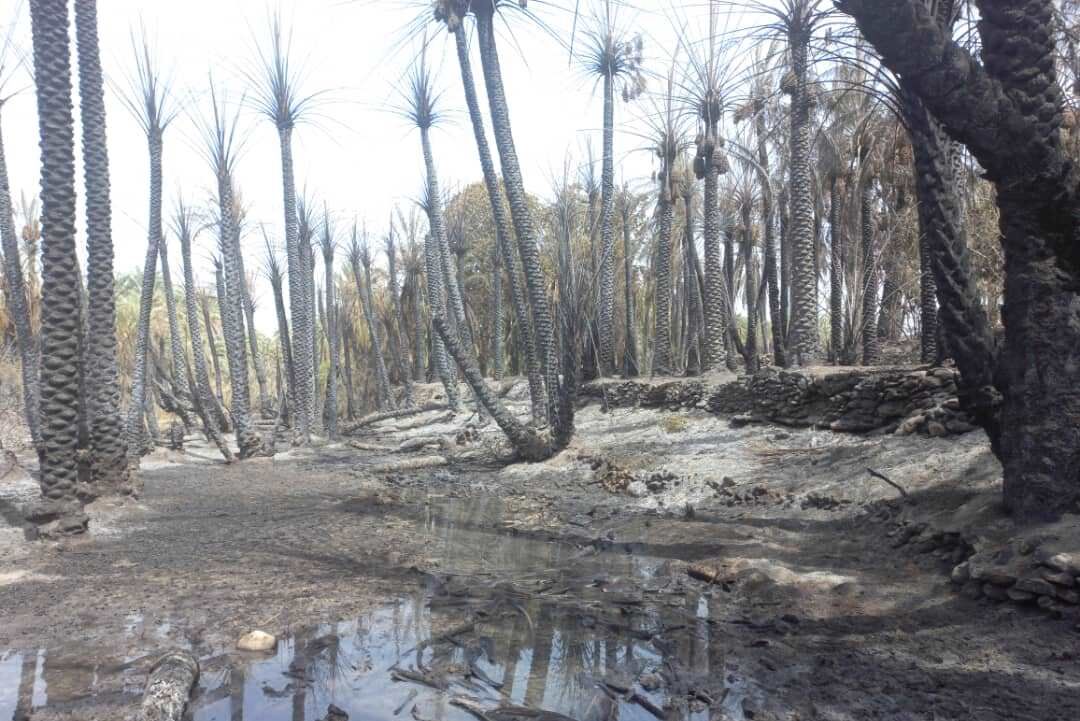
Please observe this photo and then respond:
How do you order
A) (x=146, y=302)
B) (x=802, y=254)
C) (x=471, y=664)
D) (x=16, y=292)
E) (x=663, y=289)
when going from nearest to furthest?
(x=471, y=664) → (x=16, y=292) → (x=802, y=254) → (x=146, y=302) → (x=663, y=289)

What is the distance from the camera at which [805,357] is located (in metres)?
15.2

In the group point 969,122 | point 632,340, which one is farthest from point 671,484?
point 632,340

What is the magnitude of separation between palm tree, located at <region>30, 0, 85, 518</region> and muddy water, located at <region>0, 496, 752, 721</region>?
382 cm

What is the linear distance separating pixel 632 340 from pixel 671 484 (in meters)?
11.3

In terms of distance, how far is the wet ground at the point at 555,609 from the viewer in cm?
418

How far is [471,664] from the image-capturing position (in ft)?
15.4

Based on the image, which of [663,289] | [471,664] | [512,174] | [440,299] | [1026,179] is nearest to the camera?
[471,664]

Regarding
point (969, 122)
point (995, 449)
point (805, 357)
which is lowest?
point (995, 449)

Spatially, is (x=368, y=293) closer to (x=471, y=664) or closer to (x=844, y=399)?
(x=844, y=399)

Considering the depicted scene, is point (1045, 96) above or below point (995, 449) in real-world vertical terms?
above

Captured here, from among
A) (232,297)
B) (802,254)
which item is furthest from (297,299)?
(802,254)

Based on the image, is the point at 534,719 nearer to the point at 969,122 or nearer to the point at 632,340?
the point at 969,122

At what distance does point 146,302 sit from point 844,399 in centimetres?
1441

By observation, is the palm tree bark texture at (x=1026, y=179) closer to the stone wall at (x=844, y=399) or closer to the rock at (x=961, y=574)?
the rock at (x=961, y=574)
